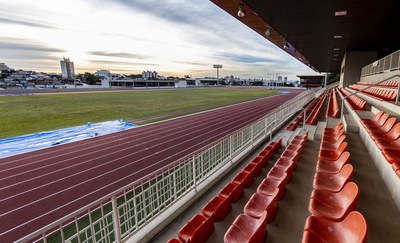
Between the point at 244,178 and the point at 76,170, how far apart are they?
6334 mm

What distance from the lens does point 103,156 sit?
8.29 meters

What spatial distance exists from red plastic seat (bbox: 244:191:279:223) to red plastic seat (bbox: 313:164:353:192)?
61 cm

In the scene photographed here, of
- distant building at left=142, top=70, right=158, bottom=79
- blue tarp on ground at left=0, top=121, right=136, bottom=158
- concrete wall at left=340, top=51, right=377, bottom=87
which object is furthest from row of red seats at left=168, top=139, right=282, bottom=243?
distant building at left=142, top=70, right=158, bottom=79

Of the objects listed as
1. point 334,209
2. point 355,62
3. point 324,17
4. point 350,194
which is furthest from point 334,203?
point 355,62

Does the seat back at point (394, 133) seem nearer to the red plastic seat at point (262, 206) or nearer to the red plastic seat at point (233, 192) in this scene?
the red plastic seat at point (262, 206)

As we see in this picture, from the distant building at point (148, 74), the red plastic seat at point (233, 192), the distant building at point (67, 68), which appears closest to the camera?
the red plastic seat at point (233, 192)

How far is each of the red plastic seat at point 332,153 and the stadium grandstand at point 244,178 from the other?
34 millimetres

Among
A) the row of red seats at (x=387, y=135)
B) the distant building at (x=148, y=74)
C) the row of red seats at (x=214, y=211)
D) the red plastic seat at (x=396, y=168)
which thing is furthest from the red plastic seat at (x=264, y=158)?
the distant building at (x=148, y=74)

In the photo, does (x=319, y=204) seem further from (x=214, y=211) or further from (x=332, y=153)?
(x=332, y=153)

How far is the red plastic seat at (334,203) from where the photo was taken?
207cm

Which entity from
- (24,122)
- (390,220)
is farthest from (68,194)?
(24,122)

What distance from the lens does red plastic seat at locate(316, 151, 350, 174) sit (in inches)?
122

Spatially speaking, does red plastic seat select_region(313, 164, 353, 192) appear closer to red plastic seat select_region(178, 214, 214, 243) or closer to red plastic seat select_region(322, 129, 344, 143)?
red plastic seat select_region(178, 214, 214, 243)

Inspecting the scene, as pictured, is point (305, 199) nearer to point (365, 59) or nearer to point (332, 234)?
point (332, 234)
